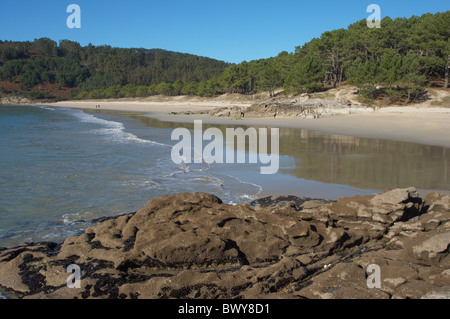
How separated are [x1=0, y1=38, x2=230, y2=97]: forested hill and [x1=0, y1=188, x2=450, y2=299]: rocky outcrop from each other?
363 ft

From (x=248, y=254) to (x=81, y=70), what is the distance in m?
178

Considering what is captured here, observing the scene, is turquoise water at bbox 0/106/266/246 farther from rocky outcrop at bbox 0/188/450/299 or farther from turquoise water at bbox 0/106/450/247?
rocky outcrop at bbox 0/188/450/299

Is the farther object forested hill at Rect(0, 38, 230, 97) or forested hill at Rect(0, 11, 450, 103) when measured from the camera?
forested hill at Rect(0, 38, 230, 97)

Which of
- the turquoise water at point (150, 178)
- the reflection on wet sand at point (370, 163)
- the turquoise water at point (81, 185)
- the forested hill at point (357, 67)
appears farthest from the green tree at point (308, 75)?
the turquoise water at point (81, 185)

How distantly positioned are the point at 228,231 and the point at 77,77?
570ft

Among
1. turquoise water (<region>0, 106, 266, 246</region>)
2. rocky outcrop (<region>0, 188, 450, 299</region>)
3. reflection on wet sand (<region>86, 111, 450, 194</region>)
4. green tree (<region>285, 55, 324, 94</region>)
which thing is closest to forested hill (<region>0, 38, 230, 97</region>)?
green tree (<region>285, 55, 324, 94</region>)

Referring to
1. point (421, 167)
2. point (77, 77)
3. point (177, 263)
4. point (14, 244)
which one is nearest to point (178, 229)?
point (177, 263)

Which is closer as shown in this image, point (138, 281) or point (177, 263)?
point (138, 281)

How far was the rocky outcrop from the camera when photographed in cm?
374

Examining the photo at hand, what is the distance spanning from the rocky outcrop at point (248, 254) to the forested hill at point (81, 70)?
363 feet

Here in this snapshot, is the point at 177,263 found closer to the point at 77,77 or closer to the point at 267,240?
the point at 267,240

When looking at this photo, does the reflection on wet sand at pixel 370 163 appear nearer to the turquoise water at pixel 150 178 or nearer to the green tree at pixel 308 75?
the turquoise water at pixel 150 178

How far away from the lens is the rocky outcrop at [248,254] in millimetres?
3744

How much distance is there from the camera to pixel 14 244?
5812mm
